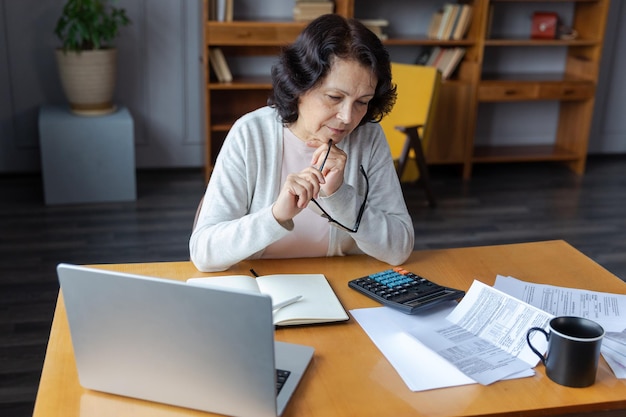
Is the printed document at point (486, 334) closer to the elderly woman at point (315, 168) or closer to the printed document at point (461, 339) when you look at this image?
the printed document at point (461, 339)

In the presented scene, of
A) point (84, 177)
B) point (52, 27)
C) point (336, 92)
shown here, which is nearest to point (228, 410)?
point (336, 92)

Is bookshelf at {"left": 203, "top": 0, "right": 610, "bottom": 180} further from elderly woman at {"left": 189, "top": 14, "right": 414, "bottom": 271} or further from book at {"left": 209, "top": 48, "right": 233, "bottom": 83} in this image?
elderly woman at {"left": 189, "top": 14, "right": 414, "bottom": 271}

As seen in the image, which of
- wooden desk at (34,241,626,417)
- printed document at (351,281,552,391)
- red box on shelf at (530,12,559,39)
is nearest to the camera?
wooden desk at (34,241,626,417)

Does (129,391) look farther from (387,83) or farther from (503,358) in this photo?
(387,83)

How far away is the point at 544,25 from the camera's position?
198 inches

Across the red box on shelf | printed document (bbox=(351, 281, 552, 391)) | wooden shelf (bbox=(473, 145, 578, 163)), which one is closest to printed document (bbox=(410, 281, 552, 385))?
printed document (bbox=(351, 281, 552, 391))

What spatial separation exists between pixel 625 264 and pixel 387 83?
2.38 m

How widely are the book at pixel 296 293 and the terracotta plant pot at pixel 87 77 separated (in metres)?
2.86

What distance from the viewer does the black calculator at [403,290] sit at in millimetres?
1576

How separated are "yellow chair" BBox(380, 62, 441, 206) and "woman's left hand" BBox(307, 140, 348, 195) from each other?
97.4 inches

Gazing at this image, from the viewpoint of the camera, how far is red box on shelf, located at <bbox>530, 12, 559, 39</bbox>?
5012 mm

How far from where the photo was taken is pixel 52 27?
4500 mm

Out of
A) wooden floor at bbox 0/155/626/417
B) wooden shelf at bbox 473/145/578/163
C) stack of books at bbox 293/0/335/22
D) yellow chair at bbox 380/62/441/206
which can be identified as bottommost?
wooden floor at bbox 0/155/626/417

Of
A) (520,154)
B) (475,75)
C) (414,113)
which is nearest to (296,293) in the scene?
(414,113)
